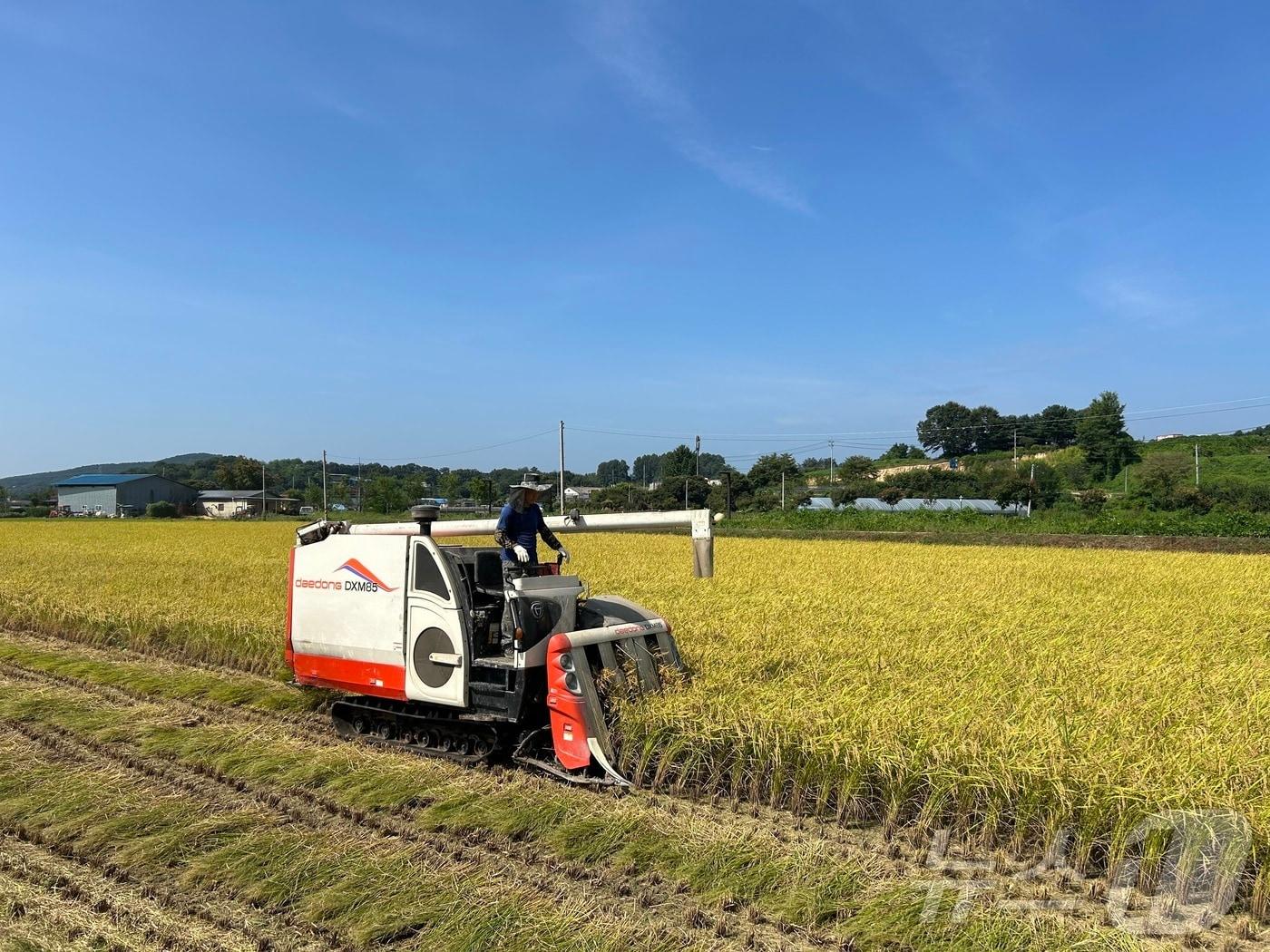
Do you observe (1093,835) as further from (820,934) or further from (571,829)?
(571,829)

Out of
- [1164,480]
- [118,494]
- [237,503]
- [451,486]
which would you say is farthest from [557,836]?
[118,494]

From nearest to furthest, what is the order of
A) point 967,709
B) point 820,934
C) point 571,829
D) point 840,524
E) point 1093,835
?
point 820,934 < point 1093,835 < point 571,829 < point 967,709 < point 840,524

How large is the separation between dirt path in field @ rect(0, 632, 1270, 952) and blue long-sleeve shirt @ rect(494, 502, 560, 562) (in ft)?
5.93

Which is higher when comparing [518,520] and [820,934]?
→ [518,520]

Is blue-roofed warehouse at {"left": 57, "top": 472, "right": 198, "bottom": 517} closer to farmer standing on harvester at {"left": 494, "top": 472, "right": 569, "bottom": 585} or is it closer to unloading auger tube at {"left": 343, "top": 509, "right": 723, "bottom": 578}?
unloading auger tube at {"left": 343, "top": 509, "right": 723, "bottom": 578}

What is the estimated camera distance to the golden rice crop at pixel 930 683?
15.6 ft

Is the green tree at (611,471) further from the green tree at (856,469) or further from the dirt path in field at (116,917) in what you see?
the dirt path in field at (116,917)

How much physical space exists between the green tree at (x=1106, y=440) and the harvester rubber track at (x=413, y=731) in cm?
8226

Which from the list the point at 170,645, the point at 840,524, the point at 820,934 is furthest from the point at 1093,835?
the point at 840,524

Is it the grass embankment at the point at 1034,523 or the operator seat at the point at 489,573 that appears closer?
the operator seat at the point at 489,573

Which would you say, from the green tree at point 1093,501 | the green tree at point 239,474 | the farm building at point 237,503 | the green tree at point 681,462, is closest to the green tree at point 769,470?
the green tree at point 681,462

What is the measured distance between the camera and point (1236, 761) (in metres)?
4.70

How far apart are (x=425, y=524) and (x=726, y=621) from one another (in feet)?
13.1

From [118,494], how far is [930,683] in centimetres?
11072
